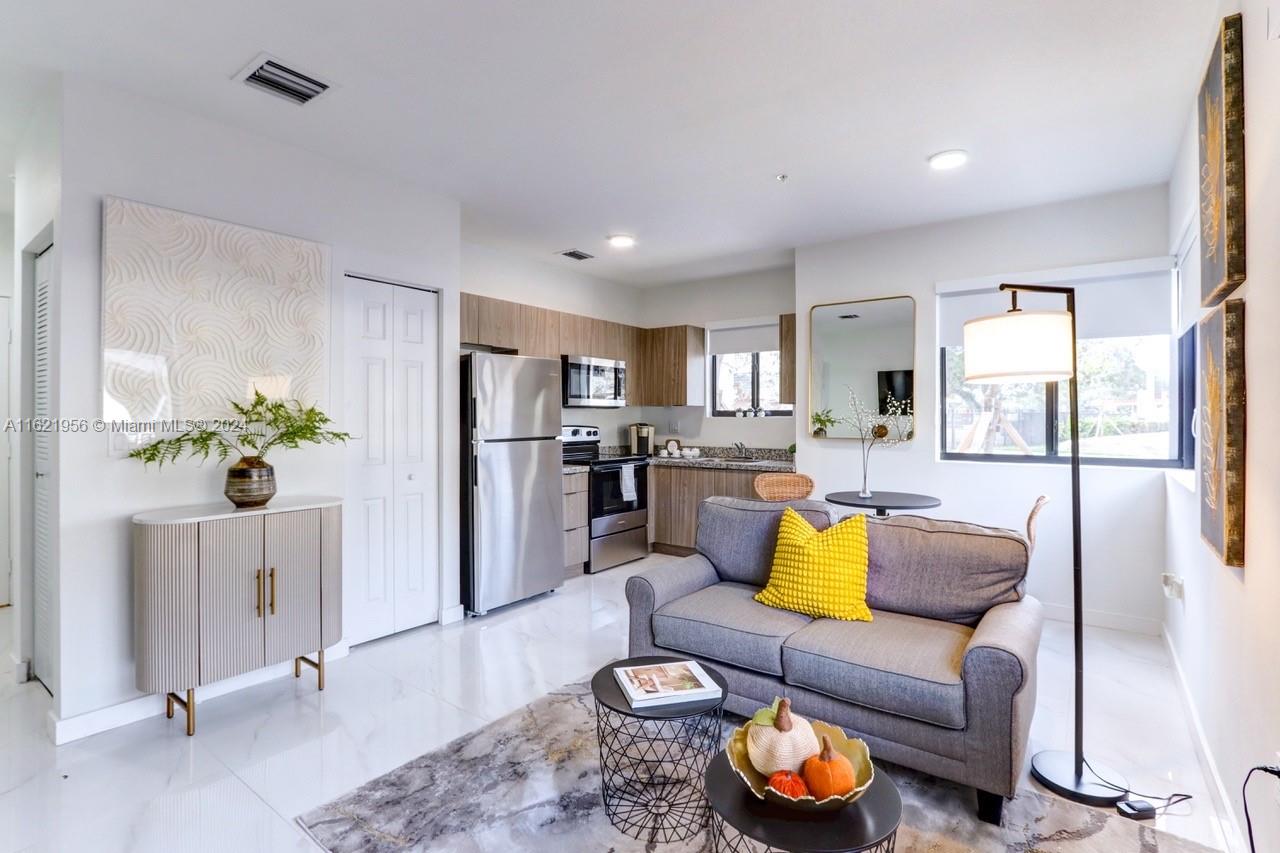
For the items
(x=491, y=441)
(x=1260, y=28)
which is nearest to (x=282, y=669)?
(x=491, y=441)

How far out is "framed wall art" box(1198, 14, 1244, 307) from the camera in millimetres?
1707

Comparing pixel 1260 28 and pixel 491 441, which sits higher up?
pixel 1260 28

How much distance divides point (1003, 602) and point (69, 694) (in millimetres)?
3704

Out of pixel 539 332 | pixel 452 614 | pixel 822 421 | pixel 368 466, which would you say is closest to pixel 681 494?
pixel 822 421

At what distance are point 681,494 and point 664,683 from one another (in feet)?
12.6

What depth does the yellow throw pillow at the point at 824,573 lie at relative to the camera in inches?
101

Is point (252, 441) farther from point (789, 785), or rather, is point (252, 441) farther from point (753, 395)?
point (753, 395)

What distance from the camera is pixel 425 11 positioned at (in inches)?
83.6

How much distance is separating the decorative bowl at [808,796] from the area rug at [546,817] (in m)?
0.56

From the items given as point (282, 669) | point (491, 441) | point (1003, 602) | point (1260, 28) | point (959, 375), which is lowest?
point (282, 669)

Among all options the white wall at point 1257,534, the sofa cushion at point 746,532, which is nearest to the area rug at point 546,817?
the white wall at point 1257,534

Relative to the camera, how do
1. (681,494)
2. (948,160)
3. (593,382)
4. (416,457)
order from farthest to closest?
(681,494), (593,382), (416,457), (948,160)

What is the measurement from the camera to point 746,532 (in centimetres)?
307

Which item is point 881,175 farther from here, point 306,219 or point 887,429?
point 306,219
